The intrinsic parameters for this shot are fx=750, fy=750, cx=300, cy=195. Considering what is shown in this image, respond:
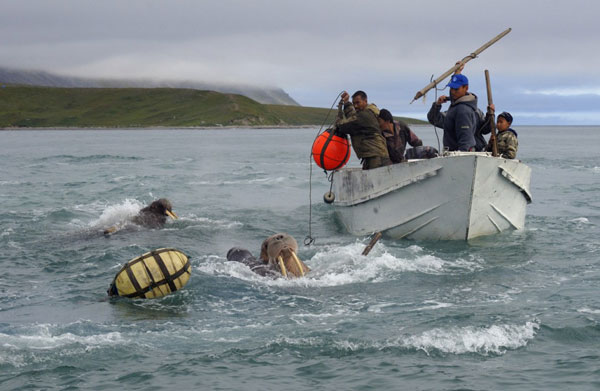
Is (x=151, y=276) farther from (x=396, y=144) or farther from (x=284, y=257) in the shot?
(x=396, y=144)

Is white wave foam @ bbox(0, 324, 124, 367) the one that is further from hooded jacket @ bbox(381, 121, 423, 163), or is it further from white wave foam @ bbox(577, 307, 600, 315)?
hooded jacket @ bbox(381, 121, 423, 163)

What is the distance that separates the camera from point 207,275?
13.5m

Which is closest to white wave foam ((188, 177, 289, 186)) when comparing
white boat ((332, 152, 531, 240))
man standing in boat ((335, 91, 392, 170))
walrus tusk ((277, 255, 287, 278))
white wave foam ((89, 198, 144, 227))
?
white wave foam ((89, 198, 144, 227))

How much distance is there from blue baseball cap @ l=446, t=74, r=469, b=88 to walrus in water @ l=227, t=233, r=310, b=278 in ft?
17.9

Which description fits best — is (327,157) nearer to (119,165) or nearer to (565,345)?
(565,345)

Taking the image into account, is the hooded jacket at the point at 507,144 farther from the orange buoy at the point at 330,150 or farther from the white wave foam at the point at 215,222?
the white wave foam at the point at 215,222

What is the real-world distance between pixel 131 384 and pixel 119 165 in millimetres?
40622

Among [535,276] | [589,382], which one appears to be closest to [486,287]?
[535,276]

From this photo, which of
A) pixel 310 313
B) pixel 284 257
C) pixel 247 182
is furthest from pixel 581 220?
pixel 247 182

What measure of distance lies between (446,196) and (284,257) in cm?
439

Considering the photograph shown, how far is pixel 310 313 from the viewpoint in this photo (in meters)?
10.9

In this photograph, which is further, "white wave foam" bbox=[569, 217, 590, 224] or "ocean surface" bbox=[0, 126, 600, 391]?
"white wave foam" bbox=[569, 217, 590, 224]

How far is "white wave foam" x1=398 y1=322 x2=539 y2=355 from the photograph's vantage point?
9258mm

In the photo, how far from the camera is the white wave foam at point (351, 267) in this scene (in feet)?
42.3
